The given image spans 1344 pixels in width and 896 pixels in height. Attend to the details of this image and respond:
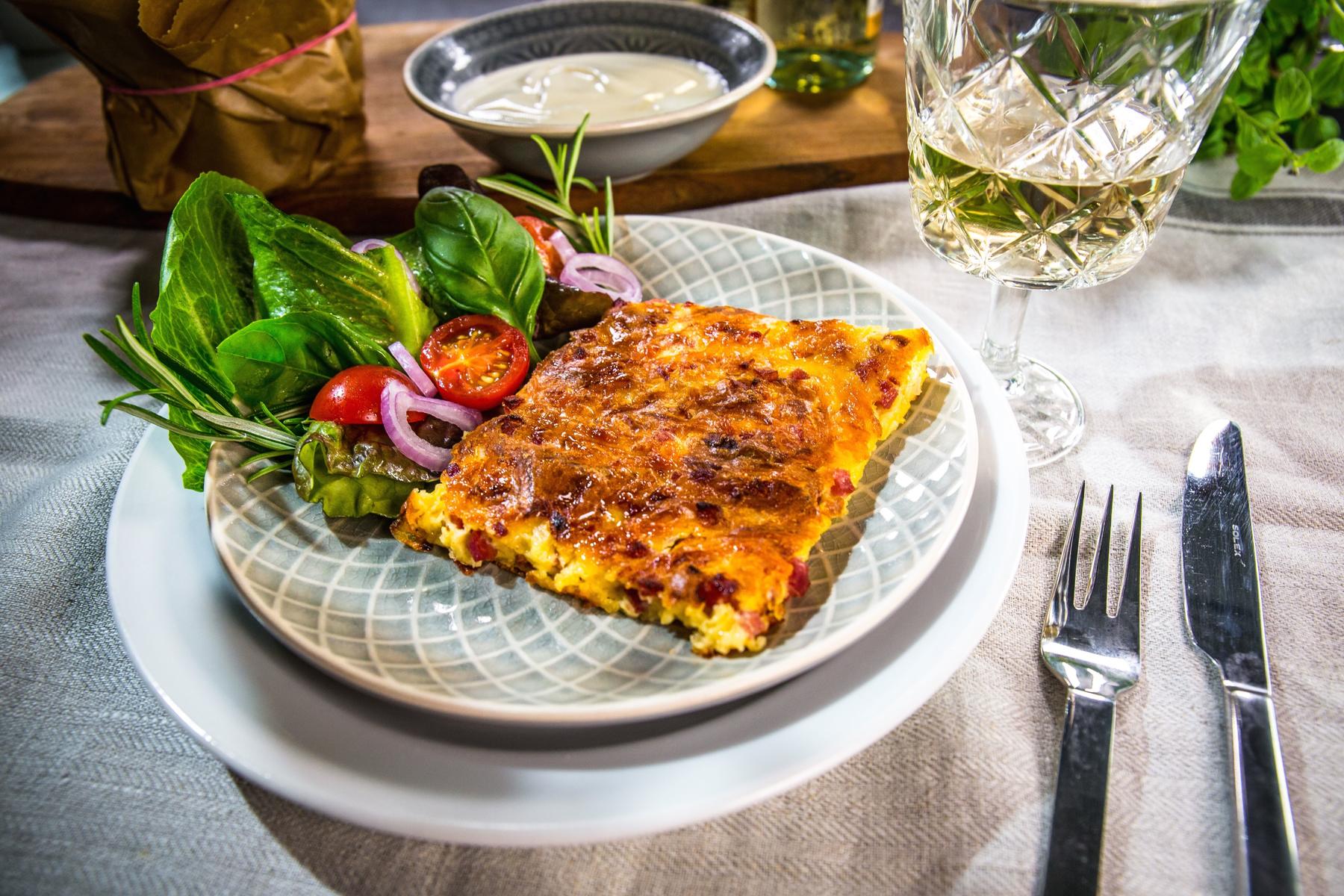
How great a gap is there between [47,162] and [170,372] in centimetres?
272

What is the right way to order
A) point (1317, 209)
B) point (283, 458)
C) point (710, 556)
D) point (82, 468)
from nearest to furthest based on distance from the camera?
point (710, 556) < point (283, 458) < point (82, 468) < point (1317, 209)

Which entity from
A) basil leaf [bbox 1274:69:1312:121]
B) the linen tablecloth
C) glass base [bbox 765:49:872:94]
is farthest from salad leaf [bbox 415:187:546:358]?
basil leaf [bbox 1274:69:1312:121]

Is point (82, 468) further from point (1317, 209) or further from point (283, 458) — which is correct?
point (1317, 209)

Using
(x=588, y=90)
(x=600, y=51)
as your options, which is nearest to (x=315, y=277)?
(x=588, y=90)

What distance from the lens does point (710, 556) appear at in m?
1.83

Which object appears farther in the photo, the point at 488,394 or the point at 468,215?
the point at 468,215

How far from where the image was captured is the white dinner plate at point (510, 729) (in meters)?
1.51

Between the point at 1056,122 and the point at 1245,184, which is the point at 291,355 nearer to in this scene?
the point at 1056,122

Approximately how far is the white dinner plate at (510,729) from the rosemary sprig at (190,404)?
29cm

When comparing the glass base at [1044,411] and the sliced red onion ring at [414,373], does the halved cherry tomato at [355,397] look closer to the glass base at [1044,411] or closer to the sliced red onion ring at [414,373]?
the sliced red onion ring at [414,373]

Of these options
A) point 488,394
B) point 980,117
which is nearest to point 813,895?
point 488,394

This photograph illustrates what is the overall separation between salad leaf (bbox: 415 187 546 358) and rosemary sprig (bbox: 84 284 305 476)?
0.66 metres

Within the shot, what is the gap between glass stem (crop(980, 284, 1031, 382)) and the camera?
2693 millimetres

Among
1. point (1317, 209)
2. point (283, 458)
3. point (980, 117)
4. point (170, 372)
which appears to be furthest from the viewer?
point (1317, 209)
